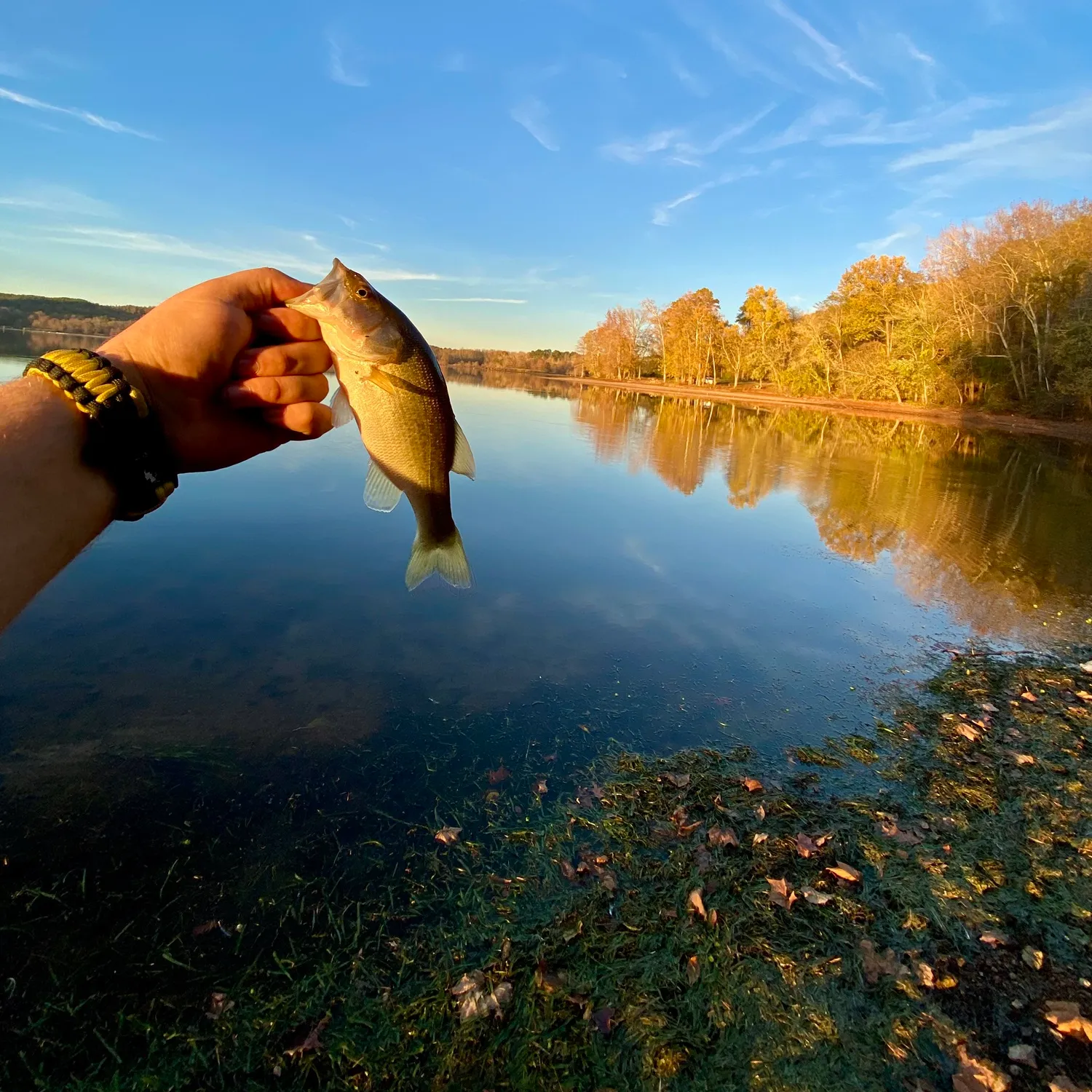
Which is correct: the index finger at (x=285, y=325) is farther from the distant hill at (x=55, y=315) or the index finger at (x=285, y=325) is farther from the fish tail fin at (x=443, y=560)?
the distant hill at (x=55, y=315)

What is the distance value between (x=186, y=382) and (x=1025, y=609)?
42.0 feet

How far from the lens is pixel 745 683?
24.9 ft

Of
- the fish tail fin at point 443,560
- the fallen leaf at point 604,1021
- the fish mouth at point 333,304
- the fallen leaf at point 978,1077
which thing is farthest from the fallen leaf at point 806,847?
the fish mouth at point 333,304

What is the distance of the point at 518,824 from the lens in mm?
4973

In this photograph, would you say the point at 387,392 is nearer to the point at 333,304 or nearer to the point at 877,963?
the point at 333,304

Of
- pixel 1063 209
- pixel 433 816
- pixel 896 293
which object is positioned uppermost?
pixel 1063 209

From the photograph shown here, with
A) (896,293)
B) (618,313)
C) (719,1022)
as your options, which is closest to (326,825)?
(719,1022)

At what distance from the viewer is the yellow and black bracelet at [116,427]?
221 centimetres

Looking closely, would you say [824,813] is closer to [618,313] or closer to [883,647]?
[883,647]

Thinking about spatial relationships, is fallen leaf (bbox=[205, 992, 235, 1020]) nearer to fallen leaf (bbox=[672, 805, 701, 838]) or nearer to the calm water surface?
the calm water surface

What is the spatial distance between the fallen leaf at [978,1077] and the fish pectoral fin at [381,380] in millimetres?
4457

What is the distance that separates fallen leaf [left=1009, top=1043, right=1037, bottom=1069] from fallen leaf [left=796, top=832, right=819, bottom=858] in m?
1.56

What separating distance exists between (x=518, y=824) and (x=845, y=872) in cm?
247

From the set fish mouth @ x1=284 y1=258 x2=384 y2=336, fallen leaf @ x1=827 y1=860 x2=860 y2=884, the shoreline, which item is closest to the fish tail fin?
fish mouth @ x1=284 y1=258 x2=384 y2=336
